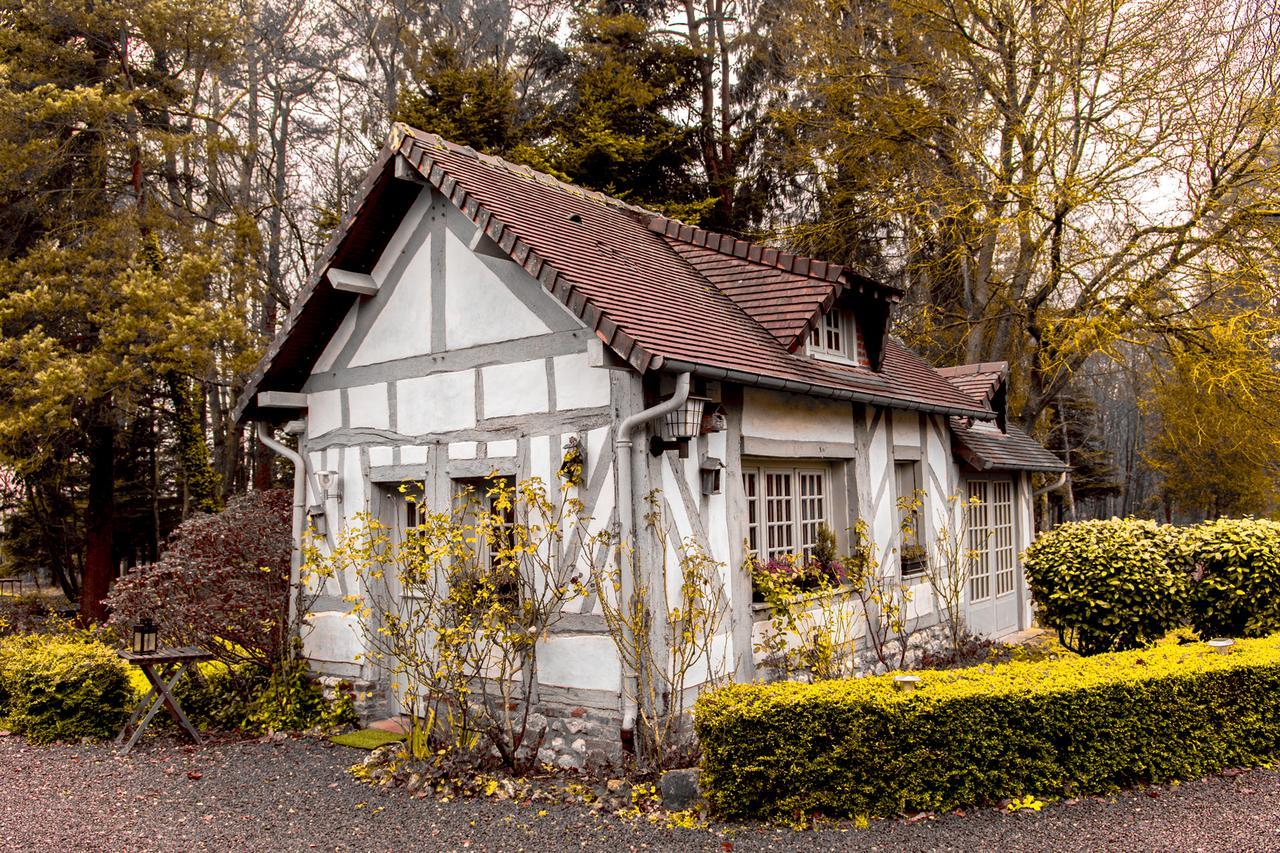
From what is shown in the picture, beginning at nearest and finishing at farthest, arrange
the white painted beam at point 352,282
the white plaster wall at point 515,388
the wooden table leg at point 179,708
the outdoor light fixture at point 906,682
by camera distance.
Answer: the outdoor light fixture at point 906,682
the white plaster wall at point 515,388
the wooden table leg at point 179,708
the white painted beam at point 352,282

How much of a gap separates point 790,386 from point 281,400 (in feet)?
16.7

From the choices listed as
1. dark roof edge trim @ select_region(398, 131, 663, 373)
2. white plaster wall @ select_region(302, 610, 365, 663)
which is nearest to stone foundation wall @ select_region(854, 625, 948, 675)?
dark roof edge trim @ select_region(398, 131, 663, 373)

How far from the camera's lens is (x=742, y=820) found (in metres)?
6.13

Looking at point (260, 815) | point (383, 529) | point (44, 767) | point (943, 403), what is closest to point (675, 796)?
point (260, 815)

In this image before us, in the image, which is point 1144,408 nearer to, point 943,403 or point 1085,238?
point 1085,238

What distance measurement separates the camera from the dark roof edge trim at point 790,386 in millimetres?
7074

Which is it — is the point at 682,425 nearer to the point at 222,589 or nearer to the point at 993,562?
the point at 222,589

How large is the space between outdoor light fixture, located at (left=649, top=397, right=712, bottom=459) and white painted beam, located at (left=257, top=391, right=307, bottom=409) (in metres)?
4.37

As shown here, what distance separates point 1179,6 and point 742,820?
14032mm

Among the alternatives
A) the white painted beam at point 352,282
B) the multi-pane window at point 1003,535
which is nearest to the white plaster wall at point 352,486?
the white painted beam at point 352,282

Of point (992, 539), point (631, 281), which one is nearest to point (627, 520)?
point (631, 281)

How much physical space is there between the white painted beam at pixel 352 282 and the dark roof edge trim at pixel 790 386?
352cm

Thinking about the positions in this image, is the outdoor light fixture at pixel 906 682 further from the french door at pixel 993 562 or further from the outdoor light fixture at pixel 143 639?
the french door at pixel 993 562

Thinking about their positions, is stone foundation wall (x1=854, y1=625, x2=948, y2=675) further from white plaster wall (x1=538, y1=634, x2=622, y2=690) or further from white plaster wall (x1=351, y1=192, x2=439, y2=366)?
white plaster wall (x1=351, y1=192, x2=439, y2=366)
